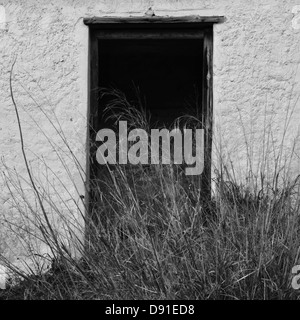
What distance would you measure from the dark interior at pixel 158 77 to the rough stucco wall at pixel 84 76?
1277mm

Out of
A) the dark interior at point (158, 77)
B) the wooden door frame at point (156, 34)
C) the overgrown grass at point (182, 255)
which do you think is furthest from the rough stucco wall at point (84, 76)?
the dark interior at point (158, 77)

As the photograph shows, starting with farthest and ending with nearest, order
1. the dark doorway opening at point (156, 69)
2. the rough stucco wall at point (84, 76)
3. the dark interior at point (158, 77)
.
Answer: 1. the dark interior at point (158, 77)
2. the dark doorway opening at point (156, 69)
3. the rough stucco wall at point (84, 76)

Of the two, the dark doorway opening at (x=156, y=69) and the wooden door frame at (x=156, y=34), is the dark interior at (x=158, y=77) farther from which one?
the wooden door frame at (x=156, y=34)

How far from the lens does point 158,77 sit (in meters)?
7.93

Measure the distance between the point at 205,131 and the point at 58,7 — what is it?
140cm

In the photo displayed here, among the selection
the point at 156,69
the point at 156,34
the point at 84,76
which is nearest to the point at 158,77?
the point at 156,69

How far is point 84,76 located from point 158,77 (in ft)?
5.57

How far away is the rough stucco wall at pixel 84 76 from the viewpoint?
6.21 metres

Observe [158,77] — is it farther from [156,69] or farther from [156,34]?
[156,34]

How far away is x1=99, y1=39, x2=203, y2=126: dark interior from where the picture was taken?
7703 millimetres

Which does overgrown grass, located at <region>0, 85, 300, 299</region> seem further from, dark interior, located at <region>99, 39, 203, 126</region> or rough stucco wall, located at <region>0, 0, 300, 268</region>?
dark interior, located at <region>99, 39, 203, 126</region>

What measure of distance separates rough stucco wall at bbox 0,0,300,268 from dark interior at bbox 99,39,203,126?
1277mm

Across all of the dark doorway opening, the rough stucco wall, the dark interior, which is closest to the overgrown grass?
the dark doorway opening

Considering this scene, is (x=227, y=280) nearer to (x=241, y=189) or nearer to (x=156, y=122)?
(x=241, y=189)
